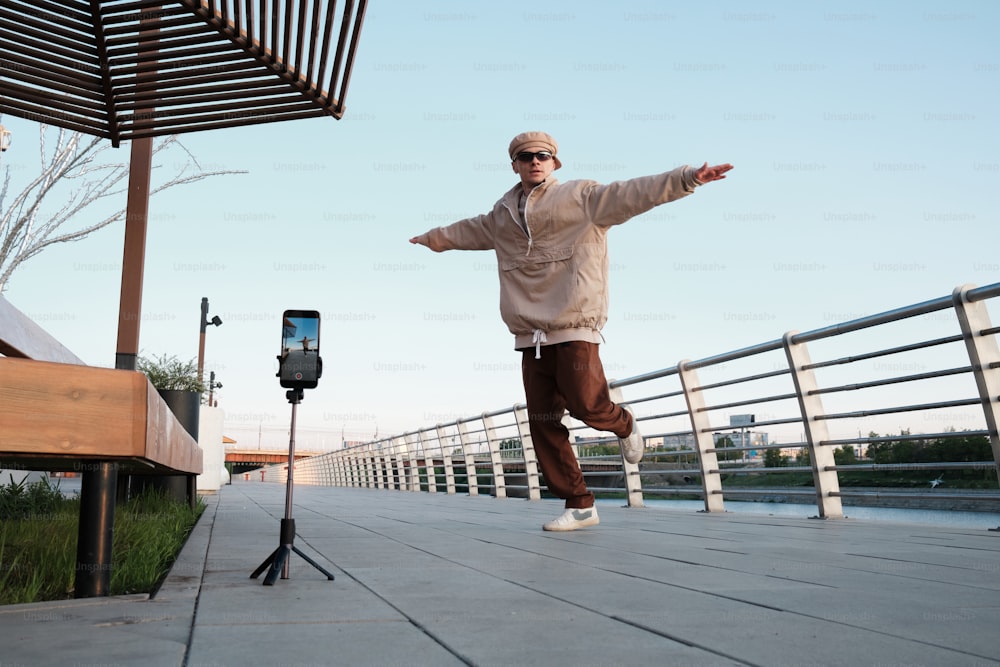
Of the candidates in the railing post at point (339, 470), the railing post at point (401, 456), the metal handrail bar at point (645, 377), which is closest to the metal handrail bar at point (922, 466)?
the metal handrail bar at point (645, 377)

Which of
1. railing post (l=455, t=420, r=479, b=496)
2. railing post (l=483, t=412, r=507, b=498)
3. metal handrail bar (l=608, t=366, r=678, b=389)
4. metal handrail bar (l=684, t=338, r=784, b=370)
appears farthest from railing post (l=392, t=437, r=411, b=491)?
metal handrail bar (l=684, t=338, r=784, b=370)

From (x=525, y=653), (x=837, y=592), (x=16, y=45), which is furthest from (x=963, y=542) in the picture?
(x=16, y=45)

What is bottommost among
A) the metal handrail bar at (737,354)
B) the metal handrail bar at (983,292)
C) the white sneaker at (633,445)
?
the white sneaker at (633,445)

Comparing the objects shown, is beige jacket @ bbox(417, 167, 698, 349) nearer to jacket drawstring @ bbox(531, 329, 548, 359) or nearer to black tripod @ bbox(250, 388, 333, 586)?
jacket drawstring @ bbox(531, 329, 548, 359)

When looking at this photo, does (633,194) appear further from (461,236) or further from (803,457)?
(803,457)

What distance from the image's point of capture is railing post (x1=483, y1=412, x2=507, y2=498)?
11289 mm

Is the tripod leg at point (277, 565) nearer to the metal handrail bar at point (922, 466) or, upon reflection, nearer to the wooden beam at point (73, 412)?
the wooden beam at point (73, 412)

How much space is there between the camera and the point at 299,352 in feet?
8.59

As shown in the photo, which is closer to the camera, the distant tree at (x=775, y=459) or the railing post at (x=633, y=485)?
the distant tree at (x=775, y=459)

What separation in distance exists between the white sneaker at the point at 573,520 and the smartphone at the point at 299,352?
228 centimetres

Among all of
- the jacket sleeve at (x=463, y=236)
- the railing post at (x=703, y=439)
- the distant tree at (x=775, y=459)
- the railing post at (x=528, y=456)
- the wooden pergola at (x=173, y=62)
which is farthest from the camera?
the railing post at (x=528, y=456)

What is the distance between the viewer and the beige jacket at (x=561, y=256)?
4402 mm

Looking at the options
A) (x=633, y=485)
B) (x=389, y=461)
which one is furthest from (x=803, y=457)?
(x=389, y=461)

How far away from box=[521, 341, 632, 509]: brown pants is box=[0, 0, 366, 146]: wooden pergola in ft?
6.45
